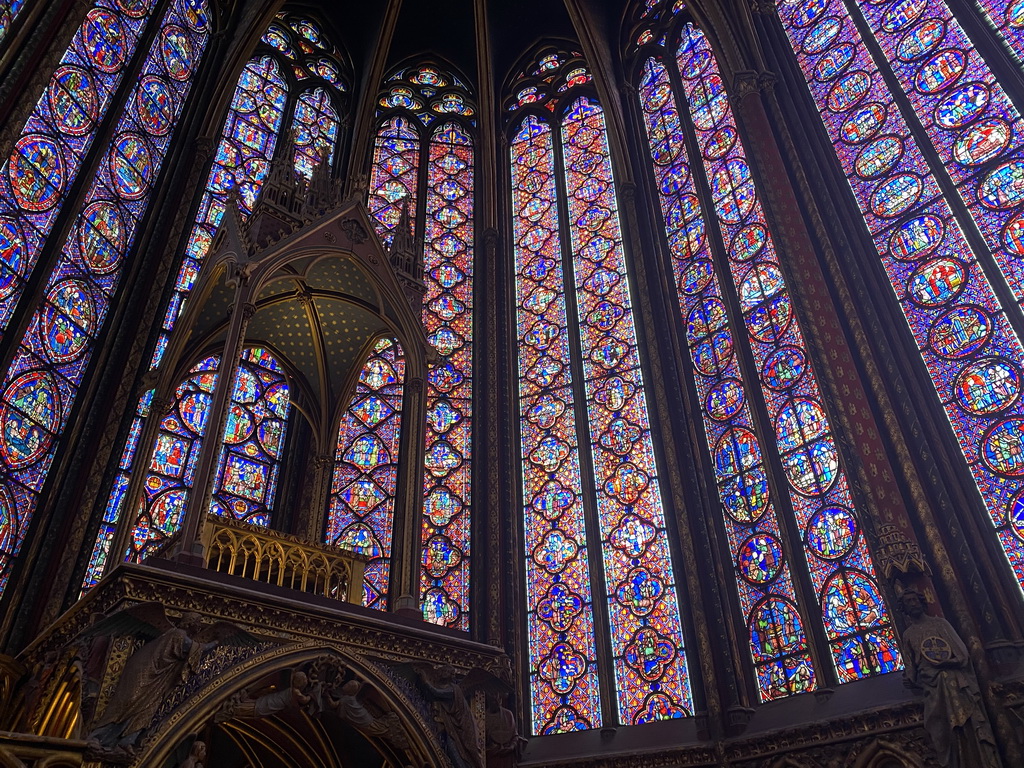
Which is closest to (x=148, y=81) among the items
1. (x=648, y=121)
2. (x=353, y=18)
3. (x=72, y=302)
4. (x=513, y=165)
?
(x=72, y=302)

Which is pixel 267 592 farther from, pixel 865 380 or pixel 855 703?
pixel 865 380

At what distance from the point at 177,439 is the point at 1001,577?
27.9ft

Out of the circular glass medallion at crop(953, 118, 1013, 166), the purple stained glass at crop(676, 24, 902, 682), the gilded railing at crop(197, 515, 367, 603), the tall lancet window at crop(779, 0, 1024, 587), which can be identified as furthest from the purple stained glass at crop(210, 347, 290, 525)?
the circular glass medallion at crop(953, 118, 1013, 166)

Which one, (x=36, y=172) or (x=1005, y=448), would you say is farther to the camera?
(x=36, y=172)

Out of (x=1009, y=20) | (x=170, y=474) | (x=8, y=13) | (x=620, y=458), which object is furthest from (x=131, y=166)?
(x=1009, y=20)

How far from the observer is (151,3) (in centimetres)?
1157

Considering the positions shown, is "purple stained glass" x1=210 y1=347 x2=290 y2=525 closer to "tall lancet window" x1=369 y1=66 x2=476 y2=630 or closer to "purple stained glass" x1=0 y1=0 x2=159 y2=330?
"tall lancet window" x1=369 y1=66 x2=476 y2=630

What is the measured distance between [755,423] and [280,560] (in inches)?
217

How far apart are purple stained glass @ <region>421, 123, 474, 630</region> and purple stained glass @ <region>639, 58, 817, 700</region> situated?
3175 mm

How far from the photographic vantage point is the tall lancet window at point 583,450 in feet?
31.2

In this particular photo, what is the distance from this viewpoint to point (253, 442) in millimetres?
10633

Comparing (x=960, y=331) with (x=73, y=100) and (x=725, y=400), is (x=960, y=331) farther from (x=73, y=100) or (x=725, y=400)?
(x=73, y=100)

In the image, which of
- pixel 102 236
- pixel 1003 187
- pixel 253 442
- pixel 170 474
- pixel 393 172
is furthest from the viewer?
A: pixel 393 172

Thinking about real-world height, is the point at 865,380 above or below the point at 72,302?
below
